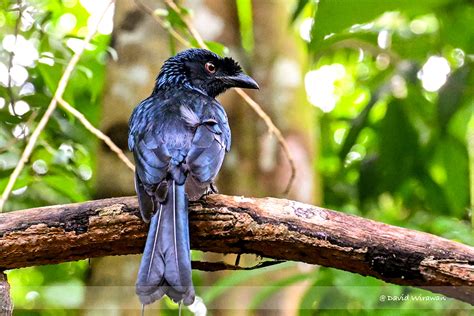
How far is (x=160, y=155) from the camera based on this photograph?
269 centimetres

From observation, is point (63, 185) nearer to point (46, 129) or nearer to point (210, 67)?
point (46, 129)

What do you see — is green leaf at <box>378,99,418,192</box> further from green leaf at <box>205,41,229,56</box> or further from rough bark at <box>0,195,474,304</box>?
rough bark at <box>0,195,474,304</box>

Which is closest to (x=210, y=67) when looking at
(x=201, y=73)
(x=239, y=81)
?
(x=201, y=73)

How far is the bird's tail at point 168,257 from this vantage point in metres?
2.08

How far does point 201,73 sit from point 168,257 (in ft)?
5.51

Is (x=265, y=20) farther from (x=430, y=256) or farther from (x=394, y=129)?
(x=430, y=256)

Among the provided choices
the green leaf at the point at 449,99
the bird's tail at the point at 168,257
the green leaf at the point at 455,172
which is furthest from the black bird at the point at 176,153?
the green leaf at the point at 455,172

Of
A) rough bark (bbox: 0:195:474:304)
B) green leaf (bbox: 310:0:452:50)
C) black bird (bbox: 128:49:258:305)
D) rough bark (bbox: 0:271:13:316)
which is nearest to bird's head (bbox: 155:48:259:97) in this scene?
black bird (bbox: 128:49:258:305)

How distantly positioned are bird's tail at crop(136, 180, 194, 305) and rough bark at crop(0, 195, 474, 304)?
7cm

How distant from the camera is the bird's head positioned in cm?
364

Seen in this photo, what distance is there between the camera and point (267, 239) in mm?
2289

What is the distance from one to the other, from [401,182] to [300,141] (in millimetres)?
633

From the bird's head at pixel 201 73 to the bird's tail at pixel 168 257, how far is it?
4.11ft

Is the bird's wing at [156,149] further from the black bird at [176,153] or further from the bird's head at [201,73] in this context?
the bird's head at [201,73]
